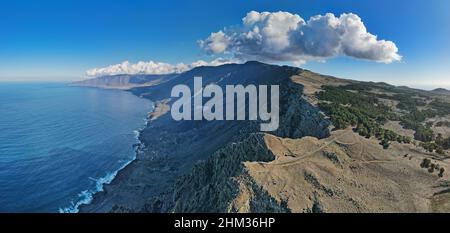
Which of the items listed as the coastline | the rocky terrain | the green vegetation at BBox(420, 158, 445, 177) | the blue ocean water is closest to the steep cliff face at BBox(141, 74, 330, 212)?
the rocky terrain

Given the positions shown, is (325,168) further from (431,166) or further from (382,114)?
(382,114)

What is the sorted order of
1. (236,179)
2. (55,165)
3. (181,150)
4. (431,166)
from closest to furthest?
(236,179) → (431,166) → (55,165) → (181,150)

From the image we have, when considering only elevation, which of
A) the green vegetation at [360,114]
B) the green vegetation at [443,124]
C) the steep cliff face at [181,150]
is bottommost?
the steep cliff face at [181,150]

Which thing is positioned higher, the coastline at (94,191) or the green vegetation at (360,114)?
the green vegetation at (360,114)

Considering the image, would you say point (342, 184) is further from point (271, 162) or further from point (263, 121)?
point (263, 121)

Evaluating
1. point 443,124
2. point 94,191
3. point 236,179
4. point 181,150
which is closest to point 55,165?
point 94,191

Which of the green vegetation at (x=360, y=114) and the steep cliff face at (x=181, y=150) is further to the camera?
the steep cliff face at (x=181, y=150)

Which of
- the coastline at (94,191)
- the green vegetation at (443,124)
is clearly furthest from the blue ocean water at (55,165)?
the green vegetation at (443,124)

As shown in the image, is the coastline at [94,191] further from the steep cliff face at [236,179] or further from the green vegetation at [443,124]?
the green vegetation at [443,124]

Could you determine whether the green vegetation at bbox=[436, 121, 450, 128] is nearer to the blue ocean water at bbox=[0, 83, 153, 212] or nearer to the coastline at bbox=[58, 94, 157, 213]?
the coastline at bbox=[58, 94, 157, 213]
